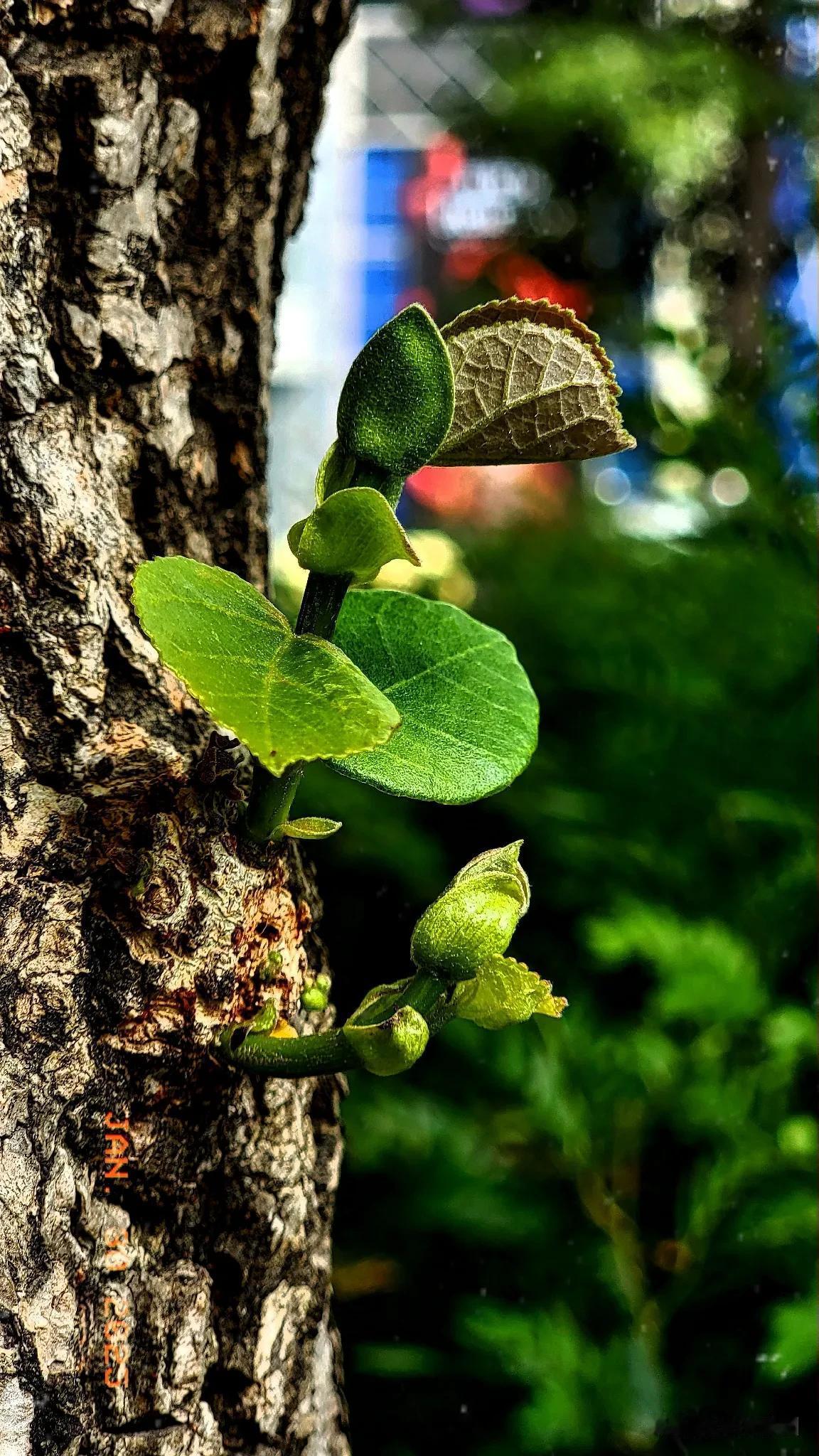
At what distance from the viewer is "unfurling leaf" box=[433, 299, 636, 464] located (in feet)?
1.09

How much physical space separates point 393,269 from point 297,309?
502 mm

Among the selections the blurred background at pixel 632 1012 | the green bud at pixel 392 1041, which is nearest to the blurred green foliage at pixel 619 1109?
the blurred background at pixel 632 1012

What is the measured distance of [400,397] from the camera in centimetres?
31

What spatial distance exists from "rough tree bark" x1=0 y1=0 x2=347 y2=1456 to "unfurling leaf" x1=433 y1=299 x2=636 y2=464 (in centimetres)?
13

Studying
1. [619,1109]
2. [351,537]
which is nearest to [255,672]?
[351,537]

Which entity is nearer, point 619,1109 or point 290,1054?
point 290,1054

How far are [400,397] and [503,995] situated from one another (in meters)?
0.17

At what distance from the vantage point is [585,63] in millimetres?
2730

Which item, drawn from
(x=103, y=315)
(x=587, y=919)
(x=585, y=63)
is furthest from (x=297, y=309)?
(x=103, y=315)

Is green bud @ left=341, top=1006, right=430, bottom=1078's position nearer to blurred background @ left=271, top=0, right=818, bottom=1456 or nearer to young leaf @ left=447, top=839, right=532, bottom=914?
young leaf @ left=447, top=839, right=532, bottom=914

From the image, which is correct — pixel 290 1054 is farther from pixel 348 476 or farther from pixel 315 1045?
pixel 348 476

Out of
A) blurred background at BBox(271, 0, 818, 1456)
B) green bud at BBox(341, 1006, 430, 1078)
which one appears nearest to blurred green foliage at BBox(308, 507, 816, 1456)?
blurred background at BBox(271, 0, 818, 1456)

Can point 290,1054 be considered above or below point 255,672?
below

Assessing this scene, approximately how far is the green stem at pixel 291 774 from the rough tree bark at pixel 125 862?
0.02 metres
